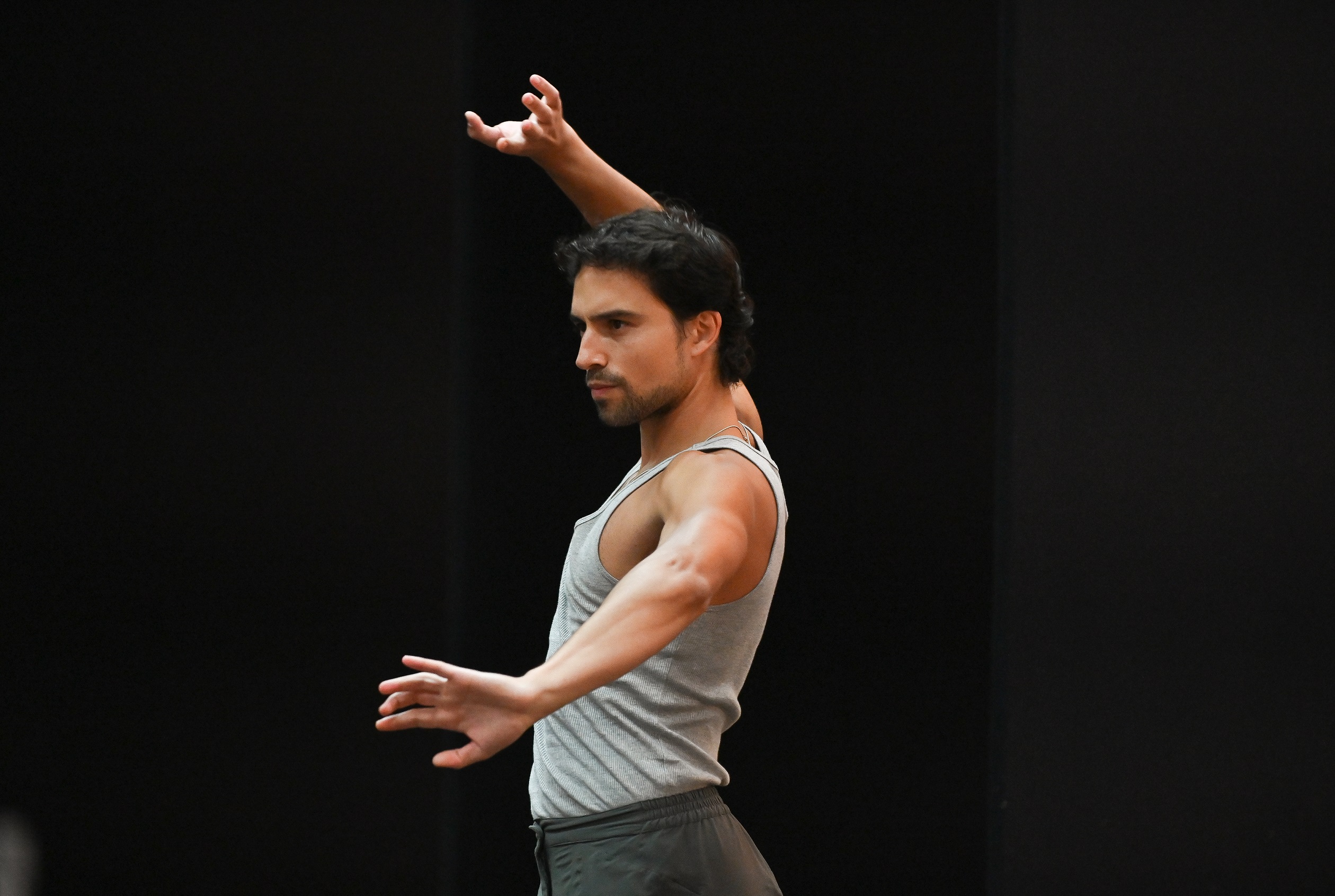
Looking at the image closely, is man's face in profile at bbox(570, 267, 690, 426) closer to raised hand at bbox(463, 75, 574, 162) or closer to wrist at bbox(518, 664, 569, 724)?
raised hand at bbox(463, 75, 574, 162)

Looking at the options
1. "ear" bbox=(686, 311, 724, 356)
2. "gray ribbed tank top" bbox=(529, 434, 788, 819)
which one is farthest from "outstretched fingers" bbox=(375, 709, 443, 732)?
"ear" bbox=(686, 311, 724, 356)

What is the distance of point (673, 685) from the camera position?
1540 mm

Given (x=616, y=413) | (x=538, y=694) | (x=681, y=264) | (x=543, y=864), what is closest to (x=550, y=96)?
(x=681, y=264)

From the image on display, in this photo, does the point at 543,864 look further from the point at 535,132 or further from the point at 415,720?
the point at 535,132

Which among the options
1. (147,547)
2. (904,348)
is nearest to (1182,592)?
(904,348)

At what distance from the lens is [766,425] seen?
2725mm

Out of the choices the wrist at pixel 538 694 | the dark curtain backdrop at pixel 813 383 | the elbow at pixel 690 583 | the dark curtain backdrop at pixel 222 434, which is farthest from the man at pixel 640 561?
→ the dark curtain backdrop at pixel 222 434

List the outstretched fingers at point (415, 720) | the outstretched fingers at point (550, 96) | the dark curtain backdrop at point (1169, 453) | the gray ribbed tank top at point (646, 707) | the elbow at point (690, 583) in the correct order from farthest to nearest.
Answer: the dark curtain backdrop at point (1169, 453)
the outstretched fingers at point (550, 96)
the gray ribbed tank top at point (646, 707)
the elbow at point (690, 583)
the outstretched fingers at point (415, 720)

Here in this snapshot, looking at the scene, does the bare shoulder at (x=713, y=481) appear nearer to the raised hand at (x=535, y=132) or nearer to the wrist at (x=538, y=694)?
the wrist at (x=538, y=694)

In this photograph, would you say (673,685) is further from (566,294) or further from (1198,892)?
(1198,892)

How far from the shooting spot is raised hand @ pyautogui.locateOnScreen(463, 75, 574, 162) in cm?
172

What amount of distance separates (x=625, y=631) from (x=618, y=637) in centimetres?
1

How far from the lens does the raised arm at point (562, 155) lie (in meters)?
Result: 1.73

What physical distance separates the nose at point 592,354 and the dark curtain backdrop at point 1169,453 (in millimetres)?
1220
